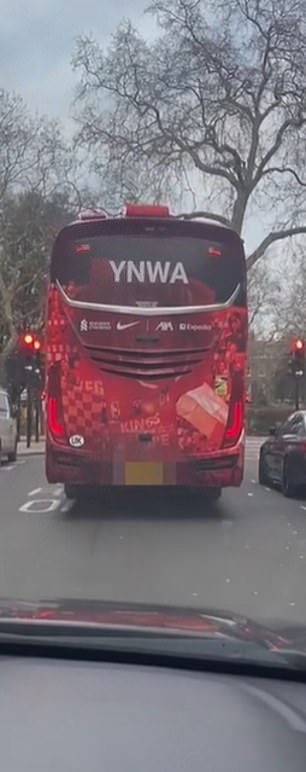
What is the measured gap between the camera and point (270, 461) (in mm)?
21062

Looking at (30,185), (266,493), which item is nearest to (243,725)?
(266,493)

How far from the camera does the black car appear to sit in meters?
18.5

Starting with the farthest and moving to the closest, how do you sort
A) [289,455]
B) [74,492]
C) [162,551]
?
1. [289,455]
2. [74,492]
3. [162,551]

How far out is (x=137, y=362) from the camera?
14.3 m

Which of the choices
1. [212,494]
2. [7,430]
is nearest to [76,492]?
[212,494]

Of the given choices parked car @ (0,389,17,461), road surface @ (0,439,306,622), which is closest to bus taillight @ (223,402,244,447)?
road surface @ (0,439,306,622)

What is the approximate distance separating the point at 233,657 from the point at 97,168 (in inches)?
1318

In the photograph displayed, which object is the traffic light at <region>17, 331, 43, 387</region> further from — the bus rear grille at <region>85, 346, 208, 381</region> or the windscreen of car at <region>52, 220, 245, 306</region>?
the bus rear grille at <region>85, 346, 208, 381</region>

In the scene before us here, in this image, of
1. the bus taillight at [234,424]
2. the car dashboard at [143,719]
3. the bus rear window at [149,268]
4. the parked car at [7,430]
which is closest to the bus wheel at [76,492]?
the bus taillight at [234,424]

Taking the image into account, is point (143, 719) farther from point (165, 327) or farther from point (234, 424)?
point (234, 424)

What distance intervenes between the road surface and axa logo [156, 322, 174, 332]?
2.27 meters

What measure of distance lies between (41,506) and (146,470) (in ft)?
11.7

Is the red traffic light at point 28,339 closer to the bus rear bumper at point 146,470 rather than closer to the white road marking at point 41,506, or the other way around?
the white road marking at point 41,506

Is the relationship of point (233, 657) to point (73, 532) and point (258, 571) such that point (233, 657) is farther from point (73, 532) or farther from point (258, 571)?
point (73, 532)
